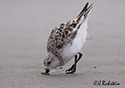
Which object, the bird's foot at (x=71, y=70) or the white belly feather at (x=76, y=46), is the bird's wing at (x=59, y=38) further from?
the bird's foot at (x=71, y=70)

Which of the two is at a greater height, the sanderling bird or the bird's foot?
the sanderling bird

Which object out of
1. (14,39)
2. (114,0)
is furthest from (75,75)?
(114,0)

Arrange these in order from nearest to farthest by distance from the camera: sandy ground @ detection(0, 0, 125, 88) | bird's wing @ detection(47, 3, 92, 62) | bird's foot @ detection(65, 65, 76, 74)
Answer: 1. sandy ground @ detection(0, 0, 125, 88)
2. bird's wing @ detection(47, 3, 92, 62)
3. bird's foot @ detection(65, 65, 76, 74)

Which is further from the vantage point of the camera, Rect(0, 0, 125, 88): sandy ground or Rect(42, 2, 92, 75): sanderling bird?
Rect(42, 2, 92, 75): sanderling bird

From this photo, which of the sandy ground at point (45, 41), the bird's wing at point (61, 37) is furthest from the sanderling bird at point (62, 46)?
the sandy ground at point (45, 41)

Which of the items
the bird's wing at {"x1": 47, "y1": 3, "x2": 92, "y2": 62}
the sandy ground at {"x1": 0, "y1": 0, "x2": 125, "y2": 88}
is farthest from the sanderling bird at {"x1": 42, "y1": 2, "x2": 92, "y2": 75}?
the sandy ground at {"x1": 0, "y1": 0, "x2": 125, "y2": 88}

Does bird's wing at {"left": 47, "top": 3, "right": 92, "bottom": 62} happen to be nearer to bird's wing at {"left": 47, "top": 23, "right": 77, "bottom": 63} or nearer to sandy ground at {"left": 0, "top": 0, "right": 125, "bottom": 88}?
bird's wing at {"left": 47, "top": 23, "right": 77, "bottom": 63}

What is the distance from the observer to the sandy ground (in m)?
5.20

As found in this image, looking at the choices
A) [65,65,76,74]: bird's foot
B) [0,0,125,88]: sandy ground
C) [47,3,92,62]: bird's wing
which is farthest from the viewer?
[65,65,76,74]: bird's foot

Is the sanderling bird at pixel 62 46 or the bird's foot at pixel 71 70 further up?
the sanderling bird at pixel 62 46

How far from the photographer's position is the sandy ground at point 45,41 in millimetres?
5202

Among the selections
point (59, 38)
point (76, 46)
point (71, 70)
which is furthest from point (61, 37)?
point (71, 70)

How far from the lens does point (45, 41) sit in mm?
8000


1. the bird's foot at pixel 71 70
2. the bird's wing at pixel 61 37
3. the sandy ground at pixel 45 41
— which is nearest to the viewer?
the sandy ground at pixel 45 41
